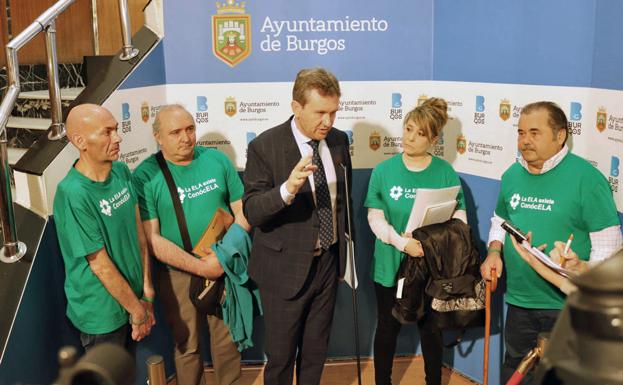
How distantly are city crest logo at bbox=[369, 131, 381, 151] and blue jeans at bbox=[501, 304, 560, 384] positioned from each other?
1.28 metres

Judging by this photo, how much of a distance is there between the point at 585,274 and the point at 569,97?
2.92m

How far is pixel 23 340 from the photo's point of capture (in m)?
2.64

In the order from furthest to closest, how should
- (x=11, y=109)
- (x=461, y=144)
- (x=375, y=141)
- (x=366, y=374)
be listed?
1. (x=366, y=374)
2. (x=375, y=141)
3. (x=461, y=144)
4. (x=11, y=109)

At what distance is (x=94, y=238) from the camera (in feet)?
8.81

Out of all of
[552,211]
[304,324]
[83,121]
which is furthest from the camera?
[304,324]

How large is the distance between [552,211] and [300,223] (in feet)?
3.59

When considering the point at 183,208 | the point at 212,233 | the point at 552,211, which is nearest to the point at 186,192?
the point at 183,208

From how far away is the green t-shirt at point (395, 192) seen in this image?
3.38 m

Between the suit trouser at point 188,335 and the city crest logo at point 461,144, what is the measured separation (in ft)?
5.40

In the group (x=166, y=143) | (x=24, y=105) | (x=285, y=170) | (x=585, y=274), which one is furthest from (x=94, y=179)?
(x=585, y=274)

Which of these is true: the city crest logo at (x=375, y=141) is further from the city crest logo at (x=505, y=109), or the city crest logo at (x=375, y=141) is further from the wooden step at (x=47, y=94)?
the wooden step at (x=47, y=94)

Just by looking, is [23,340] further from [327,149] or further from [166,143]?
[327,149]

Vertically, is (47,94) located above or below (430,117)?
above

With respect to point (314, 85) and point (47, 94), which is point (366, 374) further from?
point (47, 94)
